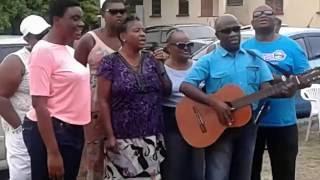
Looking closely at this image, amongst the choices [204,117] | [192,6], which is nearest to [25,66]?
[204,117]

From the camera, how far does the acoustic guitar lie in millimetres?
5566

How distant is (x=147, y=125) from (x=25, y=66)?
0.99 meters

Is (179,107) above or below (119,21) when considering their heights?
below

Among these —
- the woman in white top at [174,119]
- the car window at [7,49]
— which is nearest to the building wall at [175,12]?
the car window at [7,49]

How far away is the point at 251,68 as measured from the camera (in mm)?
5688

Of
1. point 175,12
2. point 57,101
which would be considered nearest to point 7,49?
point 57,101

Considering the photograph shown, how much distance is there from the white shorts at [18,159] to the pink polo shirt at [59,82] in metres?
0.69

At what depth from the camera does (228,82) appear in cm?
563

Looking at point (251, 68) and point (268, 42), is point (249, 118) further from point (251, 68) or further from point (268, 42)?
point (268, 42)

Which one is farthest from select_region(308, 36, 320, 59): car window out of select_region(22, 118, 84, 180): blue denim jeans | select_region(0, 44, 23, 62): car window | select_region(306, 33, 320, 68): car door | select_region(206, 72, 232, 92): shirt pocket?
select_region(22, 118, 84, 180): blue denim jeans

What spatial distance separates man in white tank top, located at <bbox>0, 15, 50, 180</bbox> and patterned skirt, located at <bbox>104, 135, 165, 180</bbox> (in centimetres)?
63

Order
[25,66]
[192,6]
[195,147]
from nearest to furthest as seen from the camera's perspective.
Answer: [25,66], [195,147], [192,6]

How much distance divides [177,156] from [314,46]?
6.79 meters

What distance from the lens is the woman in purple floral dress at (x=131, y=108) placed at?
545cm
